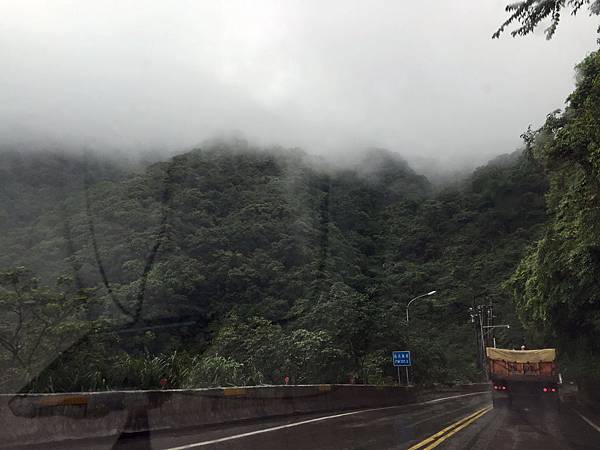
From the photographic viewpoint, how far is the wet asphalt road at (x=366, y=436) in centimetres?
957

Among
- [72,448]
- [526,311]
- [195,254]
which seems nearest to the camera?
[72,448]

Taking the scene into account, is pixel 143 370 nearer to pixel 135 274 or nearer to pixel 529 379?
pixel 529 379

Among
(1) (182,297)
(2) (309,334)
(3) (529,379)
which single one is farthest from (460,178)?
(3) (529,379)

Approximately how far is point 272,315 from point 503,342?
3206cm

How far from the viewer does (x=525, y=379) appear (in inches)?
948

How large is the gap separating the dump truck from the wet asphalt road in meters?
8.08

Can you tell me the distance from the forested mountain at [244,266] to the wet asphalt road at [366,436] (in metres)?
2.42

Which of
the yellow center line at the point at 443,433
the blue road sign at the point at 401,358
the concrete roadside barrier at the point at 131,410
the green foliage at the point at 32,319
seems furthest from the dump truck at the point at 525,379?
the green foliage at the point at 32,319

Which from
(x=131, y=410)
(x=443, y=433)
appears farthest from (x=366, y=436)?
(x=131, y=410)

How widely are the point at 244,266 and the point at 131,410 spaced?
48.1 metres

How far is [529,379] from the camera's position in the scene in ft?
78.8

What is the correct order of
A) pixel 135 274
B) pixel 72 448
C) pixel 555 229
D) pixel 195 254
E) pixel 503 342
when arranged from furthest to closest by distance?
pixel 503 342 < pixel 195 254 < pixel 135 274 < pixel 555 229 < pixel 72 448

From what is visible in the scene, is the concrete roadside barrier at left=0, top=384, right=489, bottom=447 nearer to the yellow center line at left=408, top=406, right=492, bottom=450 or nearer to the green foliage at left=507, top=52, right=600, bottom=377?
the yellow center line at left=408, top=406, right=492, bottom=450

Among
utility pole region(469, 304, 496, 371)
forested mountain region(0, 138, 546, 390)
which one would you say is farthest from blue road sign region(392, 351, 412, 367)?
utility pole region(469, 304, 496, 371)
